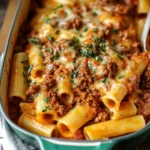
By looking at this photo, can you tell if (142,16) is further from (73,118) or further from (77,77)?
(73,118)

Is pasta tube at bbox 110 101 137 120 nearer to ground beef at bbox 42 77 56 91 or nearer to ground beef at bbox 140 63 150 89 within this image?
ground beef at bbox 140 63 150 89

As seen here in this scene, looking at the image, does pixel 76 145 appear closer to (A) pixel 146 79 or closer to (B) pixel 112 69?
(B) pixel 112 69

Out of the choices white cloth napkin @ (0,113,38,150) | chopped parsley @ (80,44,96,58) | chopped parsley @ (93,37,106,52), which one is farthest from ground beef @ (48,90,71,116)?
chopped parsley @ (93,37,106,52)

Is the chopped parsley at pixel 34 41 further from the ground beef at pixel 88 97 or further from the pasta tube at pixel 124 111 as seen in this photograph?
the pasta tube at pixel 124 111

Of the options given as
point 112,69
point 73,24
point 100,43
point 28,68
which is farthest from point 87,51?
point 28,68

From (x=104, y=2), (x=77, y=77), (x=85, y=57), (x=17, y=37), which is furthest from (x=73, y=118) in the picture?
(x=104, y=2)
